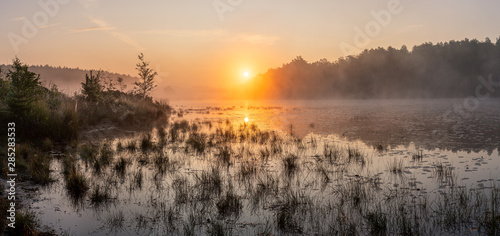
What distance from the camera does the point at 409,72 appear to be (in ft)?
277

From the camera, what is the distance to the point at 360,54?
326ft

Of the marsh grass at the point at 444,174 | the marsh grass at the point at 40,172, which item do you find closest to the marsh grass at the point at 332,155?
the marsh grass at the point at 444,174

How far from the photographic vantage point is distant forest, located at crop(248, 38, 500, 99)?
251ft

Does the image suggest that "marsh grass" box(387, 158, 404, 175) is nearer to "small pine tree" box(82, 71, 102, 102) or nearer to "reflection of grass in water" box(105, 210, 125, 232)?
"reflection of grass in water" box(105, 210, 125, 232)

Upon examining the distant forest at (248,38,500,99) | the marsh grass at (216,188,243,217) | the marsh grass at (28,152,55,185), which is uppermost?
the distant forest at (248,38,500,99)

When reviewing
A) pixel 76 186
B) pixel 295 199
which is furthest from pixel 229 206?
pixel 76 186

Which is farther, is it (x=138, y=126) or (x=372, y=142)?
(x=138, y=126)

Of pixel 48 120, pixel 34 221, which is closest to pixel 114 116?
pixel 48 120

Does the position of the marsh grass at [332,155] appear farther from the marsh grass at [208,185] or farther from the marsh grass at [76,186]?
the marsh grass at [76,186]

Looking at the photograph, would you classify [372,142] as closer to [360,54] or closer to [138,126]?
[138,126]

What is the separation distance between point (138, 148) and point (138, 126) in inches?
418

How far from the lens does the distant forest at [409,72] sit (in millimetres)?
76562

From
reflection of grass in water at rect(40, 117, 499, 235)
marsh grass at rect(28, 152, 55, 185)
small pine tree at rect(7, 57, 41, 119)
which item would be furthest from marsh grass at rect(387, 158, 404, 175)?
small pine tree at rect(7, 57, 41, 119)

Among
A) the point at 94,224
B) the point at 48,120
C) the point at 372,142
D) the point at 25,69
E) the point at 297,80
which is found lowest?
the point at 94,224
